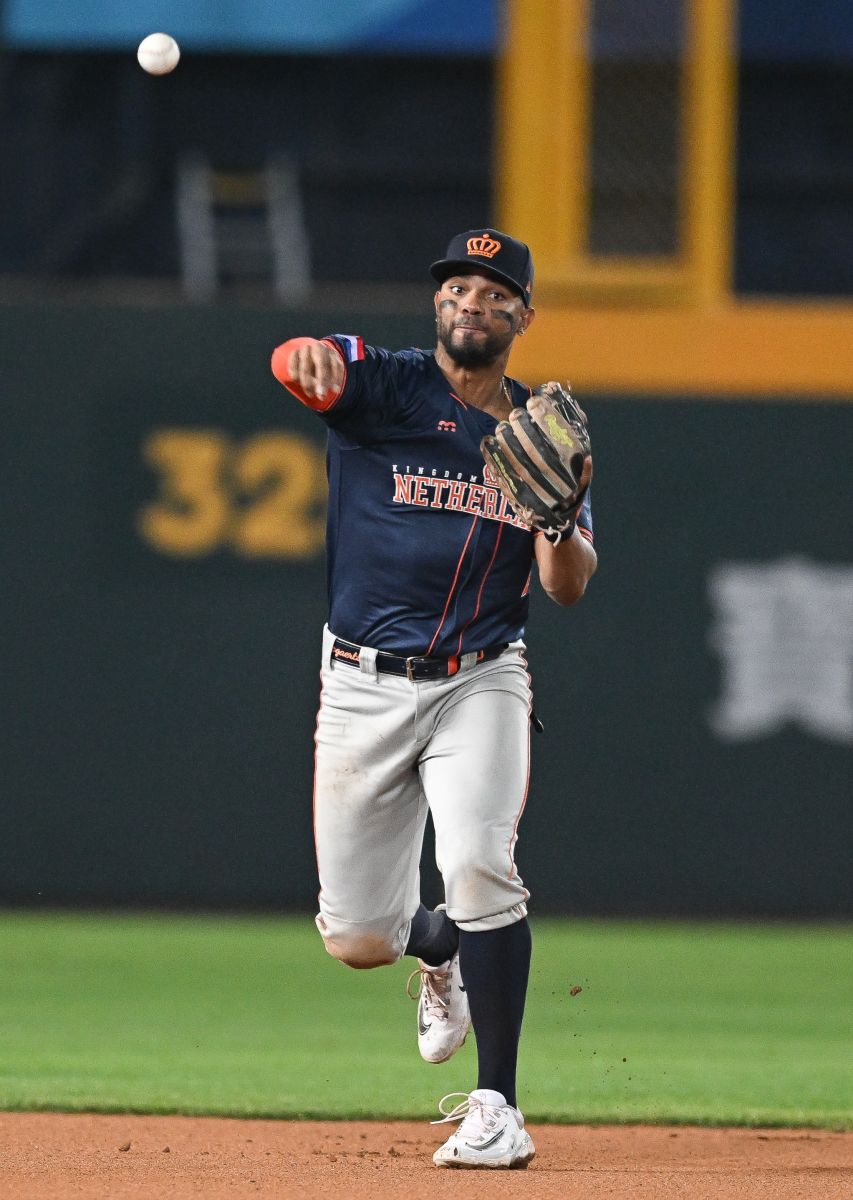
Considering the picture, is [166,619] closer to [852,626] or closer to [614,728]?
[614,728]

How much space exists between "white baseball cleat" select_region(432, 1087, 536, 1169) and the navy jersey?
1.00 m

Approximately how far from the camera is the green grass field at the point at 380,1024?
5.41 m

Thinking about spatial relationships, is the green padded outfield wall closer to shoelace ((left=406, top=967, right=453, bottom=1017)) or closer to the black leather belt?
shoelace ((left=406, top=967, right=453, bottom=1017))

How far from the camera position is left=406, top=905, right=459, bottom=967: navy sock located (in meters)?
4.92

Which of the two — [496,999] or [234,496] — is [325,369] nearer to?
[496,999]

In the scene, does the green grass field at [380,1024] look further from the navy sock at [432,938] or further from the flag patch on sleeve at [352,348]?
the flag patch on sleeve at [352,348]

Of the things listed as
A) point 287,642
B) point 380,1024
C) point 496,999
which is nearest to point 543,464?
point 496,999

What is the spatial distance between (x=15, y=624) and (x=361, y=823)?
5068 millimetres

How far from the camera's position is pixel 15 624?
9.26m

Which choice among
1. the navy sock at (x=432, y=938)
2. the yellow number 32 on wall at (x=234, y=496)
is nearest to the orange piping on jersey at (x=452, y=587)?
the navy sock at (x=432, y=938)

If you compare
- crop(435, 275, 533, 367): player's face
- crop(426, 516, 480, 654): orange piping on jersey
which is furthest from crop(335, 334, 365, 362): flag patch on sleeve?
crop(426, 516, 480, 654): orange piping on jersey

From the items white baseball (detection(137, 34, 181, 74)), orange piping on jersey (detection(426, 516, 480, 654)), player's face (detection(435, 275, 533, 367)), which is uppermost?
white baseball (detection(137, 34, 181, 74))

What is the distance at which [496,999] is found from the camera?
4.31 metres

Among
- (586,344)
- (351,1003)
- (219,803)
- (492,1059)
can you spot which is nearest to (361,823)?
(492,1059)
